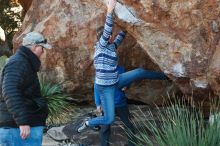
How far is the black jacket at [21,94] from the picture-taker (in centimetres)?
534

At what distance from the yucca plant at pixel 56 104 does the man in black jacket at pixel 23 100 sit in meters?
4.51

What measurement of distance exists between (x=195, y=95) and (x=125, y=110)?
1.12 meters

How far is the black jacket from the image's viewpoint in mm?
5340

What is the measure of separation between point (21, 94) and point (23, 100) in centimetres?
7

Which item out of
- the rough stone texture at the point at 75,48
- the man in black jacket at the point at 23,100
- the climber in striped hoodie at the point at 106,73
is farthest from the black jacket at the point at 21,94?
the rough stone texture at the point at 75,48

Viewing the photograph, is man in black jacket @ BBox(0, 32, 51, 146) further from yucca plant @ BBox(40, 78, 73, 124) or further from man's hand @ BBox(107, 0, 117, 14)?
→ yucca plant @ BBox(40, 78, 73, 124)

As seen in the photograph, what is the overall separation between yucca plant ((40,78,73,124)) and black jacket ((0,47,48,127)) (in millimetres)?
4503

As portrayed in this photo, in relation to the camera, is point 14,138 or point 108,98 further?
point 108,98

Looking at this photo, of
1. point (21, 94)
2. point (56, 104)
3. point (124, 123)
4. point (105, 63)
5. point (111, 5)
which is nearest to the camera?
point (21, 94)

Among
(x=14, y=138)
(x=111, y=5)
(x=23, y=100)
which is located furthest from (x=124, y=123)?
(x=23, y=100)

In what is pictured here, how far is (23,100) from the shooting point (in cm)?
541

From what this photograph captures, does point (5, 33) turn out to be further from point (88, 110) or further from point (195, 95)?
point (195, 95)

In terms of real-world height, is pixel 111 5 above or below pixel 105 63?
above

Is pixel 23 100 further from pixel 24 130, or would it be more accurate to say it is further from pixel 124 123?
pixel 124 123
